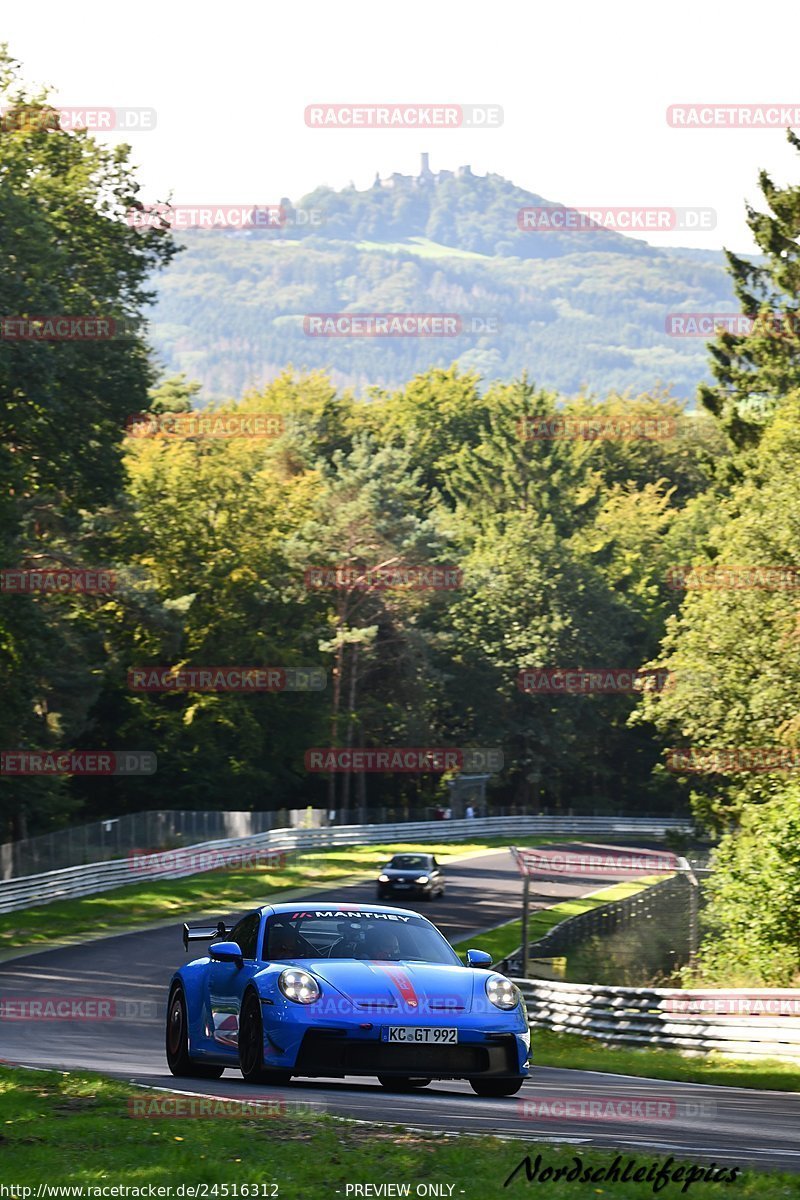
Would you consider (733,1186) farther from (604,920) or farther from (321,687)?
(321,687)

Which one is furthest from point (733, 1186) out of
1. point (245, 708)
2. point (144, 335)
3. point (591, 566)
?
point (591, 566)

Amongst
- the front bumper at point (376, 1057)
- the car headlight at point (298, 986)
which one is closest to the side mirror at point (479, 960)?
the front bumper at point (376, 1057)

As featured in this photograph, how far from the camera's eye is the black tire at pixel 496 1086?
11.7 m

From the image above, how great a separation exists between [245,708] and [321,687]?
15.9ft

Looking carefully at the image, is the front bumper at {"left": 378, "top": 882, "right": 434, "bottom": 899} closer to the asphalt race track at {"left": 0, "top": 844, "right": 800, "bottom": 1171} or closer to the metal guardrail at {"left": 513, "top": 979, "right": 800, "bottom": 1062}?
the asphalt race track at {"left": 0, "top": 844, "right": 800, "bottom": 1171}

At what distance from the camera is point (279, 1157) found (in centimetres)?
825

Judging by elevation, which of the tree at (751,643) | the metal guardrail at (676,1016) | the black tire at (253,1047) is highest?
the tree at (751,643)

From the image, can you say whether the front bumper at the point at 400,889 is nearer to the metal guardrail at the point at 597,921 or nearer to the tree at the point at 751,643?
the metal guardrail at the point at 597,921

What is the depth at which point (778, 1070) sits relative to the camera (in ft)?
60.4

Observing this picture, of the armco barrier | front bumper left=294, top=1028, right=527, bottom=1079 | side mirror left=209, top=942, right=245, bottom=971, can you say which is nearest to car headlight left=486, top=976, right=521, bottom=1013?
front bumper left=294, top=1028, right=527, bottom=1079

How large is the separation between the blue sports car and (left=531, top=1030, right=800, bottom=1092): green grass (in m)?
5.94

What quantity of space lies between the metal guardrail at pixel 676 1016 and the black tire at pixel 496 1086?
8082 millimetres

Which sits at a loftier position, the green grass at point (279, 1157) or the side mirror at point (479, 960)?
the side mirror at point (479, 960)

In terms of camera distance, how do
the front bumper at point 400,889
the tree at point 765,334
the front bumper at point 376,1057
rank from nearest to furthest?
the front bumper at point 376,1057
the front bumper at point 400,889
the tree at point 765,334
